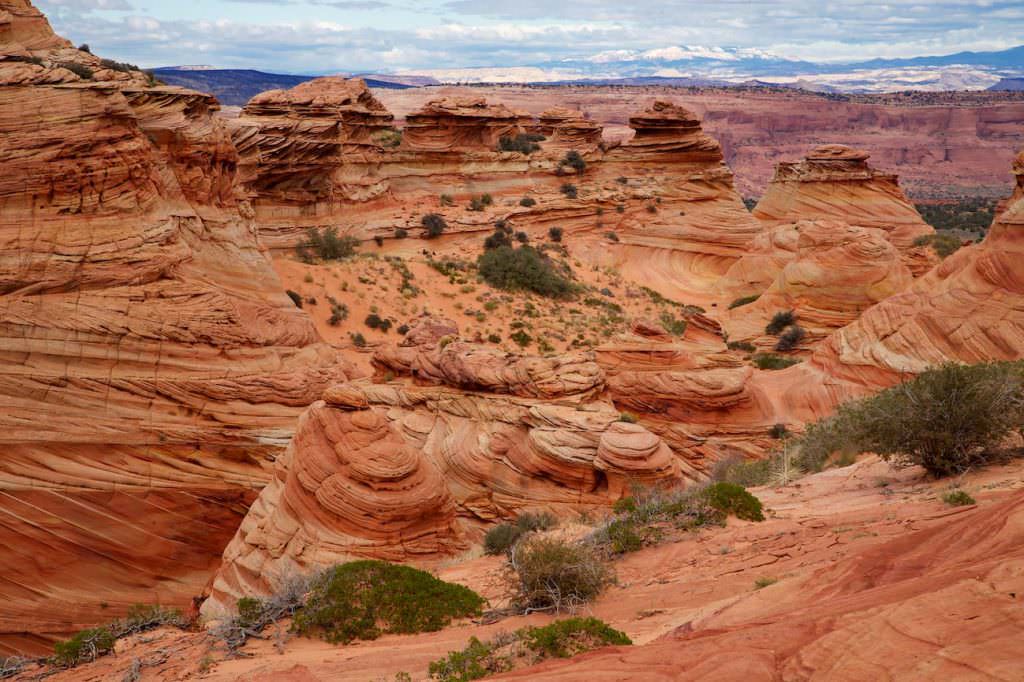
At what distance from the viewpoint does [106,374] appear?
1486cm

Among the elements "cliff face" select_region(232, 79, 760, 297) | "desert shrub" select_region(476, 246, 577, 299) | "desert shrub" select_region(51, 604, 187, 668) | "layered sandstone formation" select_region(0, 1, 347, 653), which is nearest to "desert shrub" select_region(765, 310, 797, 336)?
"desert shrub" select_region(476, 246, 577, 299)

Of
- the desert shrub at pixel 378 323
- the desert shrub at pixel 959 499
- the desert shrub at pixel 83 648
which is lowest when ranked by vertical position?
the desert shrub at pixel 83 648

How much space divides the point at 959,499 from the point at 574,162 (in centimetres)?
3691

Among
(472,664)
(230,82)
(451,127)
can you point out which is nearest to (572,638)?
(472,664)

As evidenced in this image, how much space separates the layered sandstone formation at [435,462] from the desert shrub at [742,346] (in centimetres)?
1348

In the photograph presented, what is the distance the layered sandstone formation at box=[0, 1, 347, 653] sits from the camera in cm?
1427

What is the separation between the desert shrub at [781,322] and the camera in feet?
94.0

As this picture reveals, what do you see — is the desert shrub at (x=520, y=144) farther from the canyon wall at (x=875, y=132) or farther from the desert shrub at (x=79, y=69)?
the canyon wall at (x=875, y=132)

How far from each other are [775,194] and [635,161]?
24.7 feet

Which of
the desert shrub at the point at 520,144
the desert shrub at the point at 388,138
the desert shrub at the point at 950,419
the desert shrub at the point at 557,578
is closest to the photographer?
the desert shrub at the point at 557,578

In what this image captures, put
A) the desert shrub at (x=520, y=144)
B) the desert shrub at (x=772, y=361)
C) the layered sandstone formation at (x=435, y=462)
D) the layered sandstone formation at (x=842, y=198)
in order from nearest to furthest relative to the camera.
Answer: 1. the layered sandstone formation at (x=435, y=462)
2. the desert shrub at (x=772, y=361)
3. the layered sandstone formation at (x=842, y=198)
4. the desert shrub at (x=520, y=144)

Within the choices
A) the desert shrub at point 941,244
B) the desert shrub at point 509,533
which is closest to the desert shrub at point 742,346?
the desert shrub at point 941,244

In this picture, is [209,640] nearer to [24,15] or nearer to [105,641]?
[105,641]

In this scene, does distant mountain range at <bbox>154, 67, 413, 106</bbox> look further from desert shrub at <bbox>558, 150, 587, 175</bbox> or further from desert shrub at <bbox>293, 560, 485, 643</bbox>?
desert shrub at <bbox>293, 560, 485, 643</bbox>
